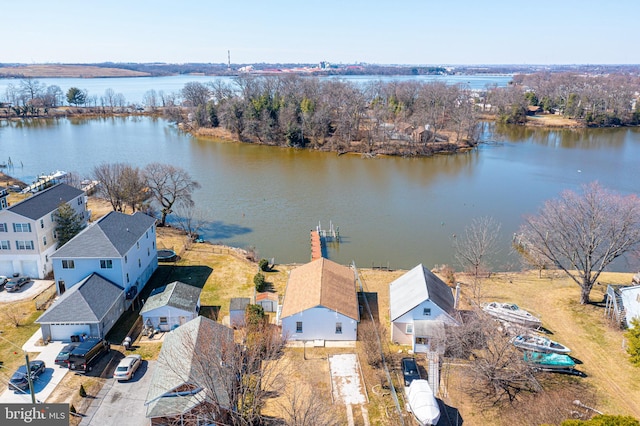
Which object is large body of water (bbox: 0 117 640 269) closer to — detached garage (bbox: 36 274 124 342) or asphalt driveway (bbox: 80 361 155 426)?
detached garage (bbox: 36 274 124 342)

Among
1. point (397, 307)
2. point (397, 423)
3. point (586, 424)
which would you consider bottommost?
point (397, 423)

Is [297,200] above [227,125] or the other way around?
the other way around

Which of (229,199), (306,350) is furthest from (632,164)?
Result: (306,350)

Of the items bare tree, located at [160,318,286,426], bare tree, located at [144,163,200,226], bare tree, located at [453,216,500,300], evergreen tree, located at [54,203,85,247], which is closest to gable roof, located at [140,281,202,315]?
bare tree, located at [160,318,286,426]

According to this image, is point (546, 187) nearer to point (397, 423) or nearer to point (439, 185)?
point (439, 185)

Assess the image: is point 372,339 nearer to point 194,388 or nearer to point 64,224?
point 194,388

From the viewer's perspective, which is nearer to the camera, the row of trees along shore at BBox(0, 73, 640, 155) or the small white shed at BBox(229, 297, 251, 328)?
the small white shed at BBox(229, 297, 251, 328)

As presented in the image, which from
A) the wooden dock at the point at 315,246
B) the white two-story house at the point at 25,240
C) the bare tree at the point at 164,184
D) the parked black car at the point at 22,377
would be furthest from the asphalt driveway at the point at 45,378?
the bare tree at the point at 164,184

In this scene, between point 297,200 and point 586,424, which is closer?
point 586,424
